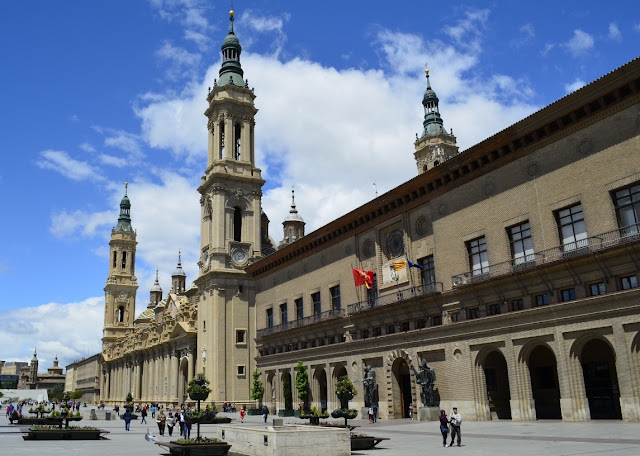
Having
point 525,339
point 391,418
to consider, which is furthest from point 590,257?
point 391,418

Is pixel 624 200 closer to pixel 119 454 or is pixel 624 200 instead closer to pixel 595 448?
pixel 595 448

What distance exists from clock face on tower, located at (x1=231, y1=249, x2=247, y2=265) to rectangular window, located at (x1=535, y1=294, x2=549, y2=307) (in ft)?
140

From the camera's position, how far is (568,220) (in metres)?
32.0

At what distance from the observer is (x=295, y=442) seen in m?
18.4

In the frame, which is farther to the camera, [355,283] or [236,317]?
[236,317]

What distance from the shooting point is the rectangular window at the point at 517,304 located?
33781mm

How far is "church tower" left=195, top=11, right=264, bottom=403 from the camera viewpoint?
66.7 metres

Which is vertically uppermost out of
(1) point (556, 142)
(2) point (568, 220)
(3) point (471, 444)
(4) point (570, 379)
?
(1) point (556, 142)

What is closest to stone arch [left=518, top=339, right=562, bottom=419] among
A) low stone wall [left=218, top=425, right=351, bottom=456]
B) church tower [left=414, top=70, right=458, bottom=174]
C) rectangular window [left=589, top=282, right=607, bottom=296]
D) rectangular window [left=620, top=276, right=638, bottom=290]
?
rectangular window [left=589, top=282, right=607, bottom=296]

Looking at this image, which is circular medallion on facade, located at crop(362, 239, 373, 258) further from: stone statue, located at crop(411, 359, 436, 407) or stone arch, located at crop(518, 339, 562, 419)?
stone arch, located at crop(518, 339, 562, 419)

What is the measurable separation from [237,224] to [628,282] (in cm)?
5033

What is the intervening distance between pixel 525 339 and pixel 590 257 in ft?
19.6

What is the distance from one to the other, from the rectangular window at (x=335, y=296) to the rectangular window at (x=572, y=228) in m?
23.4

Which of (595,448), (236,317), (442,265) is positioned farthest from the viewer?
(236,317)
